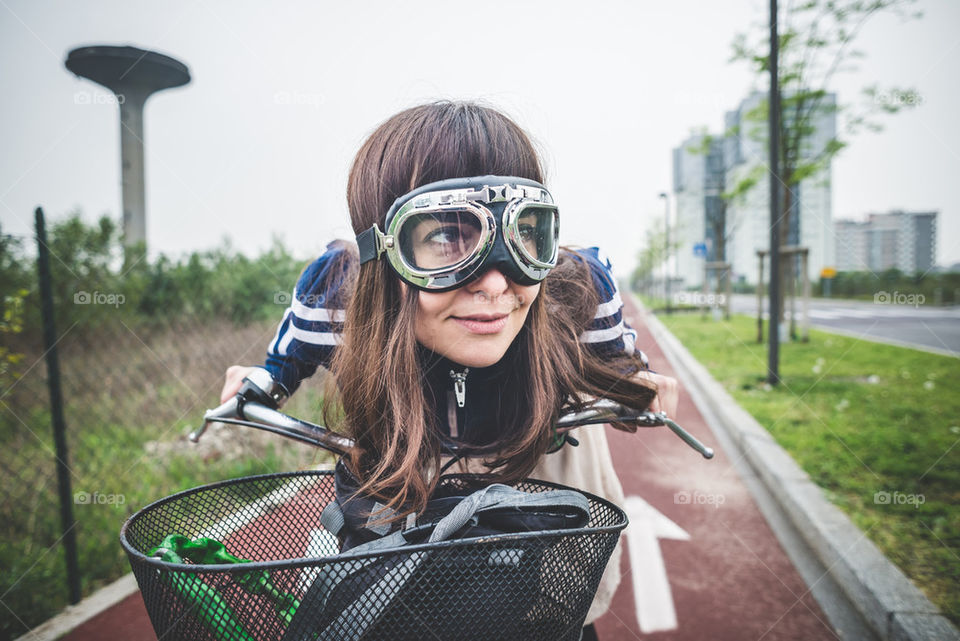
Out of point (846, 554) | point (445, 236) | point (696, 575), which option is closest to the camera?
point (445, 236)

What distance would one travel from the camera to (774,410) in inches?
225

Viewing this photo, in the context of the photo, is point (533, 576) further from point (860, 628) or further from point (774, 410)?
point (774, 410)

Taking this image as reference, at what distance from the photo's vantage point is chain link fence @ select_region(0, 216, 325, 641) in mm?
3041

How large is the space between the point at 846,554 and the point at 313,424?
2.89 m

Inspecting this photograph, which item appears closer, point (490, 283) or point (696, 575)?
point (490, 283)

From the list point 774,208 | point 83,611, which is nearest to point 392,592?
point 83,611

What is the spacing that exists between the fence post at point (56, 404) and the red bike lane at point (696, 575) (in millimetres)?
281

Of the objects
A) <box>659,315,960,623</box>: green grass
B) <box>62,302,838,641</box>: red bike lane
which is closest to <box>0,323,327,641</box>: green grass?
<box>62,302,838,641</box>: red bike lane

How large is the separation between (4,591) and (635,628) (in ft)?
10.2

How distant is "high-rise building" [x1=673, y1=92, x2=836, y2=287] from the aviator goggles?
20.3 feet

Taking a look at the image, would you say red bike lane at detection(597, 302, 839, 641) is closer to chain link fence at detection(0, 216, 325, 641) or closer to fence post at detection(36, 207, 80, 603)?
chain link fence at detection(0, 216, 325, 641)

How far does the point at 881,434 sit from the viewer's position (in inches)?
183

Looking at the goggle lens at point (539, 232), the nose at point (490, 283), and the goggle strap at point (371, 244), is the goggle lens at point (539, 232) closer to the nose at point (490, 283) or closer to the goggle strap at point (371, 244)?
the nose at point (490, 283)

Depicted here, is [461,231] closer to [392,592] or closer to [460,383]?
[460,383]
